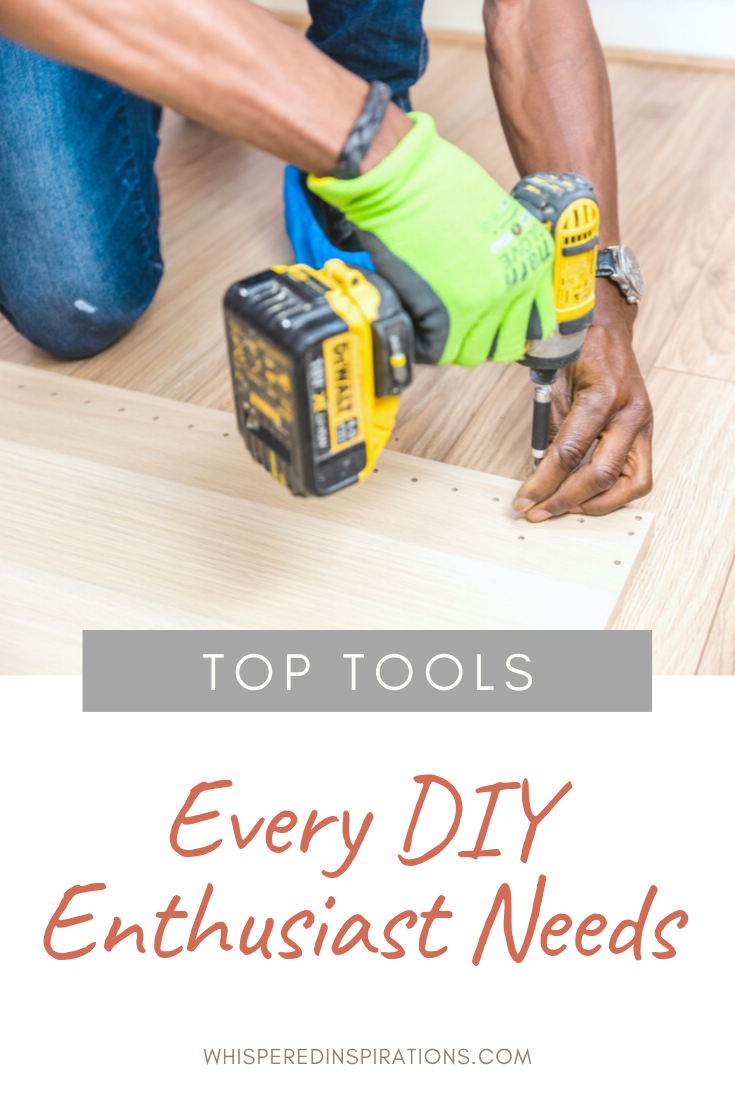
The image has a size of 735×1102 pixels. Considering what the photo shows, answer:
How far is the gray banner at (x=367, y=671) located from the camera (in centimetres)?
107

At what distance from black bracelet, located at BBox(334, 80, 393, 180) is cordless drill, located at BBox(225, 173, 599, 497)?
0.08m

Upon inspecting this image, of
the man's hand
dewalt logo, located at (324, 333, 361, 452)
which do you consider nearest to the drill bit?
the man's hand

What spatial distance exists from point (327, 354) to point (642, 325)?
1.00 m

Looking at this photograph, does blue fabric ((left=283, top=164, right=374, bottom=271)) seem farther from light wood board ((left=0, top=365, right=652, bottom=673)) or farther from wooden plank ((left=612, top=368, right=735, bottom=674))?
wooden plank ((left=612, top=368, right=735, bottom=674))

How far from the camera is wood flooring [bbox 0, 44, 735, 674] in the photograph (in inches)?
50.2

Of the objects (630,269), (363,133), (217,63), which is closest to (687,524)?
(630,269)

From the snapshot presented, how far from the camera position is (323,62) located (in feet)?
2.99

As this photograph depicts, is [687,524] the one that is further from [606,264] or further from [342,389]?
[342,389]

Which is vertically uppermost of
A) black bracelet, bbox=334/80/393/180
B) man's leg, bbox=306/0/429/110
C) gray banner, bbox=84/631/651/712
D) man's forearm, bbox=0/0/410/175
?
man's forearm, bbox=0/0/410/175

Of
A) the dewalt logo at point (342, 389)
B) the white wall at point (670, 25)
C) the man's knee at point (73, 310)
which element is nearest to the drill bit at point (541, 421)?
the dewalt logo at point (342, 389)

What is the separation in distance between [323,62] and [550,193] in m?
0.26

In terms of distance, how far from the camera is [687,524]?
1.33 m

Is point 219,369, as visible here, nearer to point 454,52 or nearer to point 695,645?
point 695,645

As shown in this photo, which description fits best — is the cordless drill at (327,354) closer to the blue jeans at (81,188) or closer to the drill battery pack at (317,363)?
the drill battery pack at (317,363)
